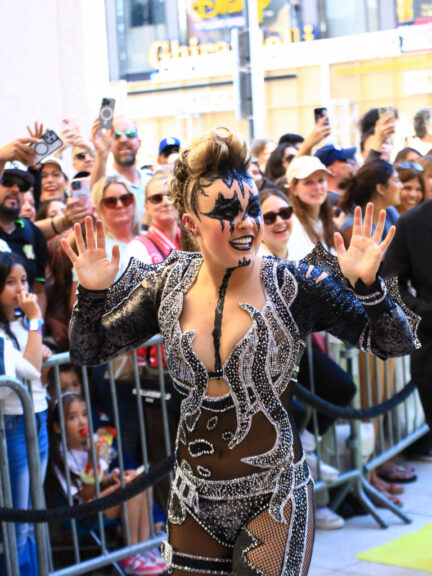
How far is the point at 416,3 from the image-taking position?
26.0 m

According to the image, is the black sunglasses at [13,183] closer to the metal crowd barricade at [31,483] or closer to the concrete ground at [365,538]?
the metal crowd barricade at [31,483]

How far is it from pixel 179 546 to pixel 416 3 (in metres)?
25.0

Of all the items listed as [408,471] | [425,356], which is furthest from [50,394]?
[408,471]

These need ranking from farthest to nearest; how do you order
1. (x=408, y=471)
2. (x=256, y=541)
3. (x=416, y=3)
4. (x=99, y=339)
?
(x=416, y=3), (x=408, y=471), (x=99, y=339), (x=256, y=541)

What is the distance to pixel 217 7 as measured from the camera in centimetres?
2895

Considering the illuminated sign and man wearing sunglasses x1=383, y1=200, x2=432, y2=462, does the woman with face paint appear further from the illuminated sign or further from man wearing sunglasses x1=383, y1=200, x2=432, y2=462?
the illuminated sign

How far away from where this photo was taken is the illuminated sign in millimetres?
27469

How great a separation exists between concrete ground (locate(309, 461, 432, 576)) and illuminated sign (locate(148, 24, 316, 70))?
2217 centimetres

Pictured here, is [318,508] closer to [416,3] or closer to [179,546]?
[179,546]

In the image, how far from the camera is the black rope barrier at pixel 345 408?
5.54 metres

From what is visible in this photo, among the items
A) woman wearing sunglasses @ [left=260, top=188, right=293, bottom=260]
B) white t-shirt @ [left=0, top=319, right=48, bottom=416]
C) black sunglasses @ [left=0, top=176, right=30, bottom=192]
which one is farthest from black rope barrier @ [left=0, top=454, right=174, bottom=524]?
black sunglasses @ [left=0, top=176, right=30, bottom=192]

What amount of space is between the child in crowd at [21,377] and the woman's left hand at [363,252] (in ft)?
6.80

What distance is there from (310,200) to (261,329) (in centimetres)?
358

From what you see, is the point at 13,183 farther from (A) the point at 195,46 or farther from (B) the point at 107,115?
(A) the point at 195,46
